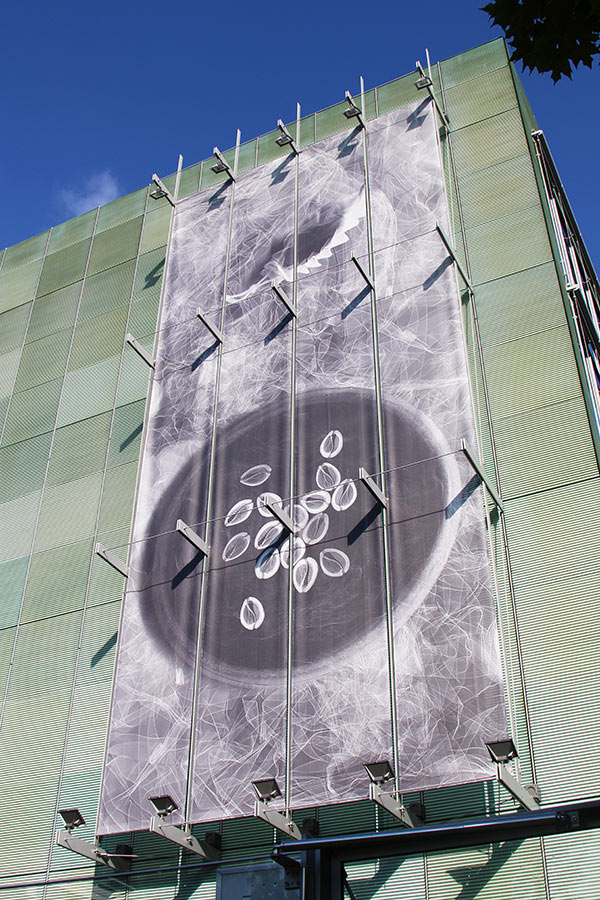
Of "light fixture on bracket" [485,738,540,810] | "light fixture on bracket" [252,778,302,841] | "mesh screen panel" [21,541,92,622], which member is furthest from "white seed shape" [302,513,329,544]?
"mesh screen panel" [21,541,92,622]

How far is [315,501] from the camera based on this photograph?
57.1 ft

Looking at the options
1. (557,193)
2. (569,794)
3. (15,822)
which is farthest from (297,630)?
(557,193)

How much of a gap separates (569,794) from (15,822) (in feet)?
35.3

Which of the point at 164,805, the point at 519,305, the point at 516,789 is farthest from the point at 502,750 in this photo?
the point at 519,305

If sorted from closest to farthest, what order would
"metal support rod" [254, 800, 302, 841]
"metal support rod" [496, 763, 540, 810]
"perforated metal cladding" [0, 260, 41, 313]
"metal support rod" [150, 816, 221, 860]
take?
"metal support rod" [496, 763, 540, 810] < "metal support rod" [254, 800, 302, 841] < "metal support rod" [150, 816, 221, 860] < "perforated metal cladding" [0, 260, 41, 313]

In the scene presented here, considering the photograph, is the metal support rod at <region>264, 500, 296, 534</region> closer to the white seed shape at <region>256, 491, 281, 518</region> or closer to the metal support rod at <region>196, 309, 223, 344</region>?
the white seed shape at <region>256, 491, 281, 518</region>

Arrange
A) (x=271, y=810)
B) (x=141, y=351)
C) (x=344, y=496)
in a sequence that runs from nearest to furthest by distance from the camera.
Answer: (x=271, y=810) < (x=344, y=496) < (x=141, y=351)

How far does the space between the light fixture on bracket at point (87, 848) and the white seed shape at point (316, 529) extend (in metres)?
6.27

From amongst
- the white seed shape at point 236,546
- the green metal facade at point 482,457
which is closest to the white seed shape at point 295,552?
the white seed shape at point 236,546

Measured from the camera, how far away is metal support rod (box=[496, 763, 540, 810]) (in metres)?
12.8

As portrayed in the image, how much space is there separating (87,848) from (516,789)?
7622mm

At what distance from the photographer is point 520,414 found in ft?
57.5

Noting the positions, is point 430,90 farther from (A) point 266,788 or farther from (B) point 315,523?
(A) point 266,788

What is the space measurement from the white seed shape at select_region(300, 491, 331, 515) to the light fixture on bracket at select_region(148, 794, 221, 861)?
18.5 feet
